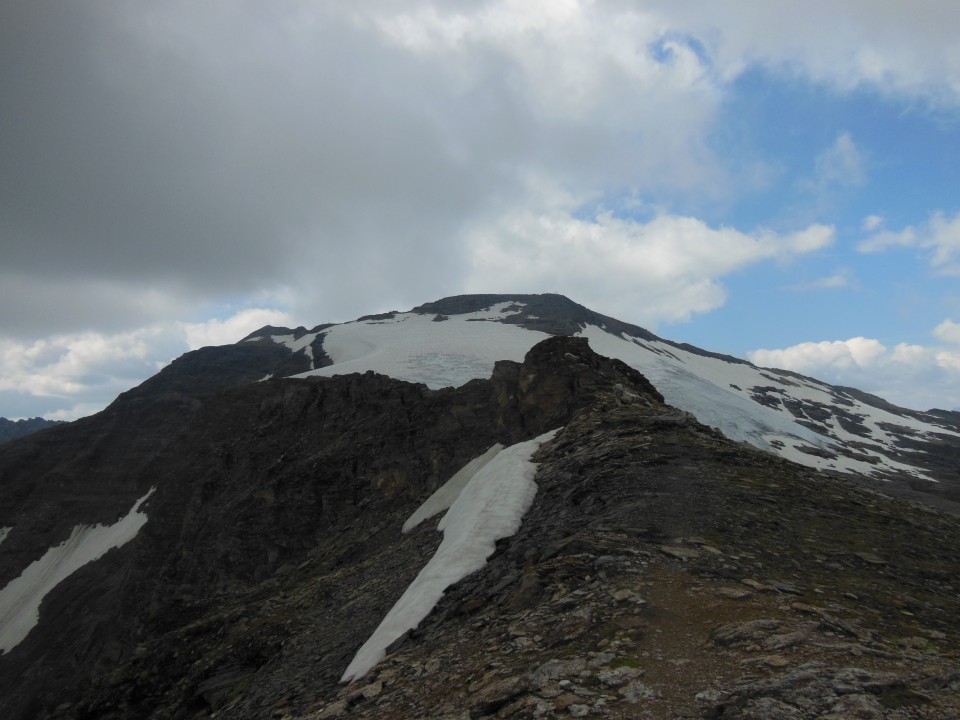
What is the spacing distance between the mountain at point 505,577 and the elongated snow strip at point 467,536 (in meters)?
0.08

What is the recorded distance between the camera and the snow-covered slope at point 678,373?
65938 millimetres

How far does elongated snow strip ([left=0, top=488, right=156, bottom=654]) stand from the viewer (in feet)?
148

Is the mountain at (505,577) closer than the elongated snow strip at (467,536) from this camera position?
Yes

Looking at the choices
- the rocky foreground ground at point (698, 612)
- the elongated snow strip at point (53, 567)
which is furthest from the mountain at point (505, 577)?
the elongated snow strip at point (53, 567)

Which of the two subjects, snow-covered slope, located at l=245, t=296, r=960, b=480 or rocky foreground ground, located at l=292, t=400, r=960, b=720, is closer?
rocky foreground ground, located at l=292, t=400, r=960, b=720

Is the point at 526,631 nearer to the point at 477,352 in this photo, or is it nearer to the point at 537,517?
the point at 537,517

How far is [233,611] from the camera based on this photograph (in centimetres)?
1873

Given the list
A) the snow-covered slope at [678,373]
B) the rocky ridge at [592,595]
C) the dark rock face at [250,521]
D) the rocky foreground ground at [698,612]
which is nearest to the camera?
the rocky foreground ground at [698,612]

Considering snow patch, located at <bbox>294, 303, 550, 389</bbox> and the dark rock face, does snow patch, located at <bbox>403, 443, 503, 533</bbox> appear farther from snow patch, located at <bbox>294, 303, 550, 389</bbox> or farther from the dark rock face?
snow patch, located at <bbox>294, 303, 550, 389</bbox>

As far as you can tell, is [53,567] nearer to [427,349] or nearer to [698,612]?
[427,349]

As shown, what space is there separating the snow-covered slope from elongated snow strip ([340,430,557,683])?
38169mm

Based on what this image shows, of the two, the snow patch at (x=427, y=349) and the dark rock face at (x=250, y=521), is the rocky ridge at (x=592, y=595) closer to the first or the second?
the dark rock face at (x=250, y=521)

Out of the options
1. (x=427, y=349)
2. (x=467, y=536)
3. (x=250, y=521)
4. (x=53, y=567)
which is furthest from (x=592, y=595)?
(x=427, y=349)

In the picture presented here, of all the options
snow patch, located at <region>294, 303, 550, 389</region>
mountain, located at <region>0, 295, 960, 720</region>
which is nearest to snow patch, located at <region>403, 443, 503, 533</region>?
mountain, located at <region>0, 295, 960, 720</region>
